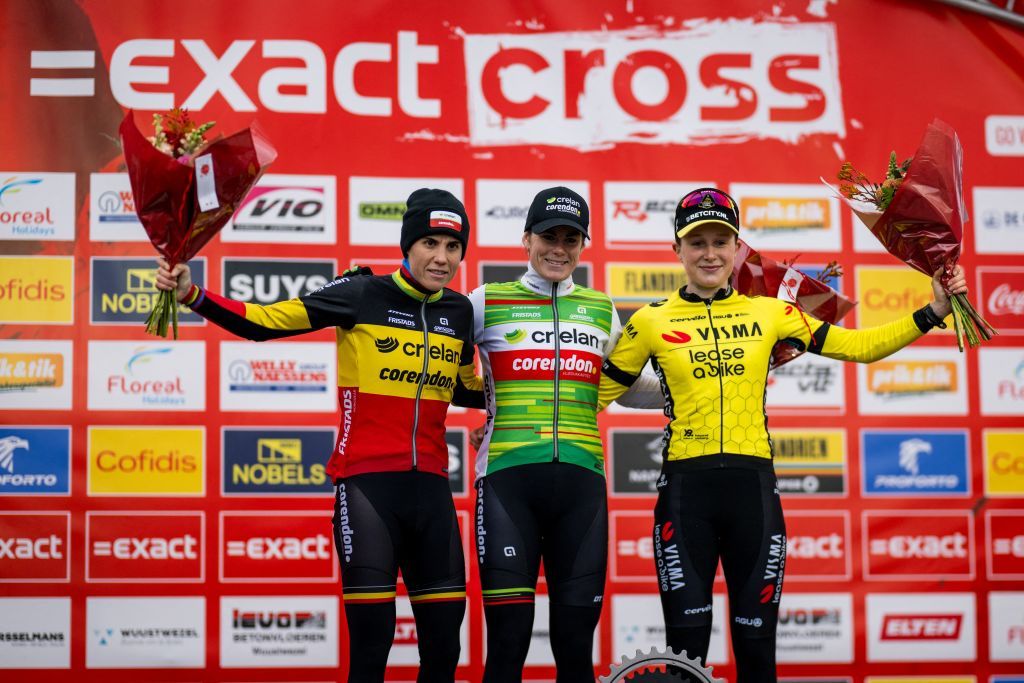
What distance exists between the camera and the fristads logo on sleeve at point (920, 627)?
14.8 feet

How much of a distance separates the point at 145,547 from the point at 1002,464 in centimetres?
373

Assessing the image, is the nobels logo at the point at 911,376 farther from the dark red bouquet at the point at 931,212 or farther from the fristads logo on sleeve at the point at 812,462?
the dark red bouquet at the point at 931,212

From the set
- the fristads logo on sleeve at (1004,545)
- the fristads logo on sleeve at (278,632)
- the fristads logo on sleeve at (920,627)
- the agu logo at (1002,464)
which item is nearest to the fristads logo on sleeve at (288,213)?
the fristads logo on sleeve at (278,632)

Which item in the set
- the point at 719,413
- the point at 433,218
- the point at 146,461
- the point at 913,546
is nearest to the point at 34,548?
the point at 146,461

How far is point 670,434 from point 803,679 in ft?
6.44

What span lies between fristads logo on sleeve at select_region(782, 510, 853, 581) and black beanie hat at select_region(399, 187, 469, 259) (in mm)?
2290

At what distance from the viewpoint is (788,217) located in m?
4.59

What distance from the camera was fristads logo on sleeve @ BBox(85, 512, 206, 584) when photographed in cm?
425

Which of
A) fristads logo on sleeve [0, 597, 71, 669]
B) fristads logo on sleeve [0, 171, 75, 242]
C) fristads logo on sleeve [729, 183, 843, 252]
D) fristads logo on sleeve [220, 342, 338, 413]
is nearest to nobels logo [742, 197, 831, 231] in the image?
fristads logo on sleeve [729, 183, 843, 252]

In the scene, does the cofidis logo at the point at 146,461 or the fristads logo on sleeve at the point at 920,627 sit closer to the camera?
the cofidis logo at the point at 146,461

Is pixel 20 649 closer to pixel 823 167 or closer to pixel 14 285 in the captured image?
pixel 14 285

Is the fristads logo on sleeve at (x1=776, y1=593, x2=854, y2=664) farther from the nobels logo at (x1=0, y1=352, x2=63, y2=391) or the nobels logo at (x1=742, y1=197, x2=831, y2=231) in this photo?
the nobels logo at (x1=0, y1=352, x2=63, y2=391)

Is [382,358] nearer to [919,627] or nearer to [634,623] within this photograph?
[634,623]

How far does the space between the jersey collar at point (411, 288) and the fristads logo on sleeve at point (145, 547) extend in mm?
1832
